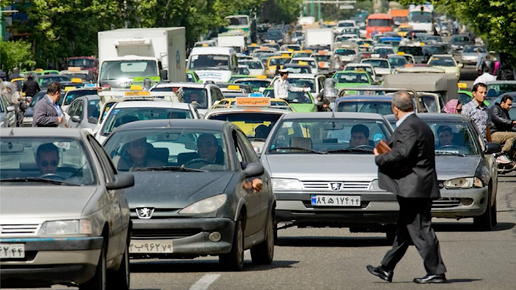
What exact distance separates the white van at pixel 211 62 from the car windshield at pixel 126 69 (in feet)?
36.7

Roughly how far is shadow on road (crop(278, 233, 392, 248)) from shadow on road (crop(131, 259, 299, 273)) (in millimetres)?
1614

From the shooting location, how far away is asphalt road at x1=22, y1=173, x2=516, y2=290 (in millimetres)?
10820

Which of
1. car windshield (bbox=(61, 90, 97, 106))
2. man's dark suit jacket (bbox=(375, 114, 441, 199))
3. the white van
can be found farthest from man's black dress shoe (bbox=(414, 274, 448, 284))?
the white van

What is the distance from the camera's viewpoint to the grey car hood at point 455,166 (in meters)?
15.7

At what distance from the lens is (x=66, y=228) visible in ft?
28.2

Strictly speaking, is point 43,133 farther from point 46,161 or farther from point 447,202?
point 447,202

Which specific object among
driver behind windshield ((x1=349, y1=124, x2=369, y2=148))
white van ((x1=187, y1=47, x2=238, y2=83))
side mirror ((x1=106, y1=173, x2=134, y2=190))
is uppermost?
side mirror ((x1=106, y1=173, x2=134, y2=190))

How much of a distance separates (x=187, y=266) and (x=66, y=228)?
12.4ft

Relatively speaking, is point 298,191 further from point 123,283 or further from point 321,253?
point 123,283

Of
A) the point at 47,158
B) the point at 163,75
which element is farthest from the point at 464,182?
the point at 163,75

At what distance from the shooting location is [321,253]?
13430 millimetres

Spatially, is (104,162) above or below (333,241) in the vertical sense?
above

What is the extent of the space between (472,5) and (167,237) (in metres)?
33.5

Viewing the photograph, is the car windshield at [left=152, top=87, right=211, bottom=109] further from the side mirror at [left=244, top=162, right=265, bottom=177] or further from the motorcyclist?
the side mirror at [left=244, top=162, right=265, bottom=177]
